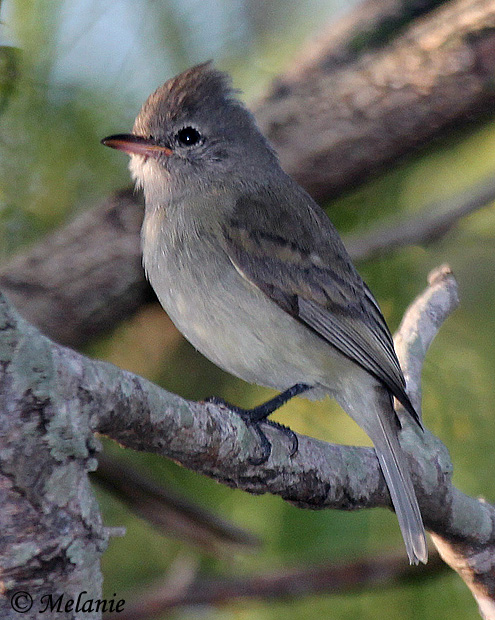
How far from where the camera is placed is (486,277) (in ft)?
14.7

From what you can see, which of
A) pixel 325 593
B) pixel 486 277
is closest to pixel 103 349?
pixel 325 593

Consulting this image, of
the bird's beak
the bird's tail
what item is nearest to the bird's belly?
the bird's tail

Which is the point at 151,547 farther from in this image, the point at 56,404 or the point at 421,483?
the point at 56,404

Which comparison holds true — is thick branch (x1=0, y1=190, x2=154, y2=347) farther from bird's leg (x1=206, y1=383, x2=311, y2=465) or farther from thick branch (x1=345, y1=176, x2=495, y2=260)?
bird's leg (x1=206, y1=383, x2=311, y2=465)

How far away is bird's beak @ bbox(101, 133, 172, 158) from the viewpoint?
371 cm

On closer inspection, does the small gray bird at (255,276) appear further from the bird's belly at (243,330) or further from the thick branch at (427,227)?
the thick branch at (427,227)

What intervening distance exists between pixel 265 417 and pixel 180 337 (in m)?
1.68

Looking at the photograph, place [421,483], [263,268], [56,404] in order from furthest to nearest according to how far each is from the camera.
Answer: [263,268]
[421,483]
[56,404]

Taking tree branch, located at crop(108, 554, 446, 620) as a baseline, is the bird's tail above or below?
above

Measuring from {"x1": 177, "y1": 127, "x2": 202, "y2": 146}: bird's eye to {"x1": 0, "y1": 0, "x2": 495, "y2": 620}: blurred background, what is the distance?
15.7 inches

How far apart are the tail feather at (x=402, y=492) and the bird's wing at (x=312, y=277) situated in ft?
0.58

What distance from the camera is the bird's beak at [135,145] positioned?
3.71 metres

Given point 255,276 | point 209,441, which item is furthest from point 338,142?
point 209,441

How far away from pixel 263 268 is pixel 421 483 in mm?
1056
